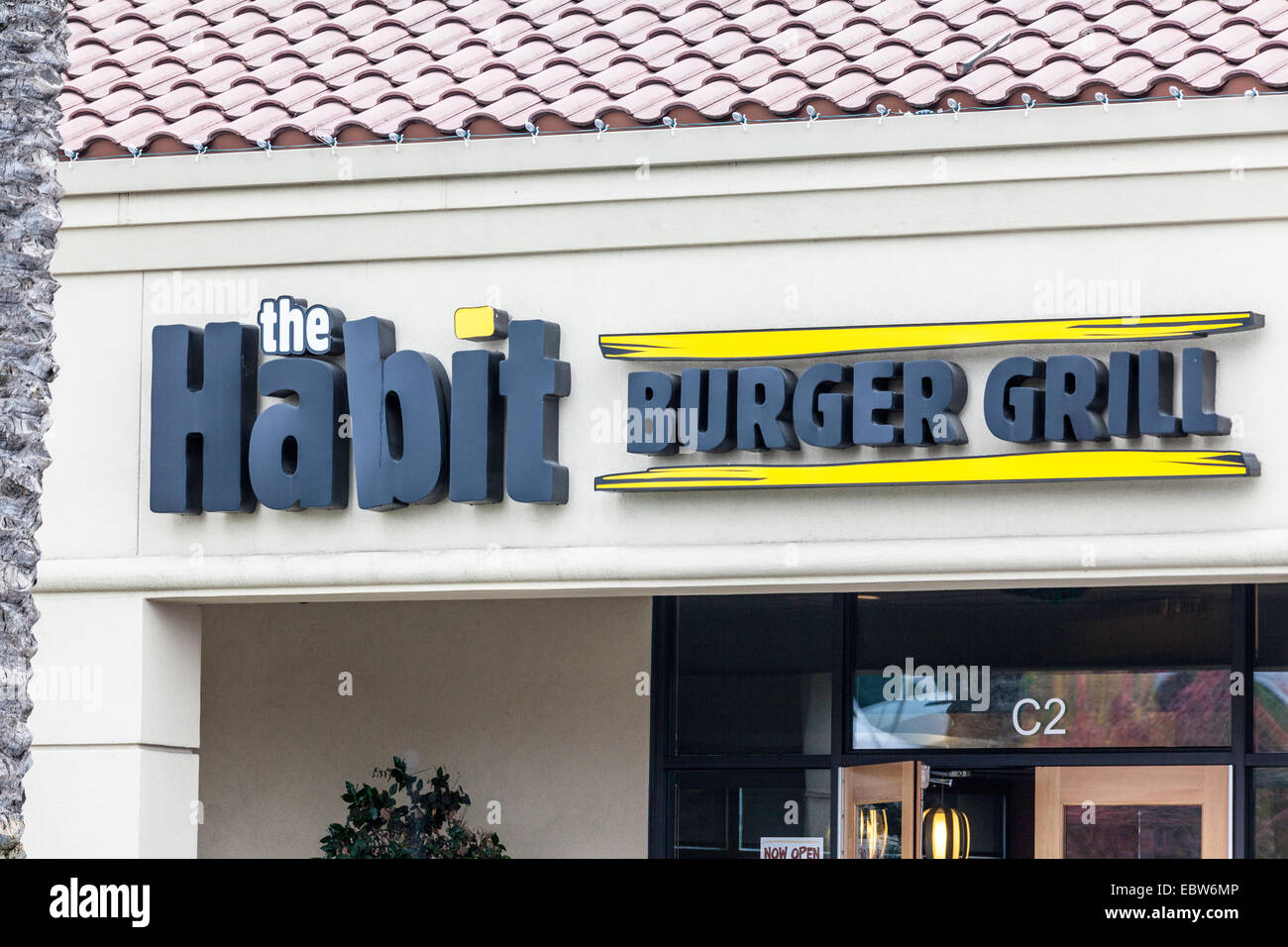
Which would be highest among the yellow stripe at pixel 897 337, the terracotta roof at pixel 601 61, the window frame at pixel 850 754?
the terracotta roof at pixel 601 61

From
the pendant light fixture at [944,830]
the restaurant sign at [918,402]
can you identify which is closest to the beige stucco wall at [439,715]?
the pendant light fixture at [944,830]

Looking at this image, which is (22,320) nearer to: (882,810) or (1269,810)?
(882,810)

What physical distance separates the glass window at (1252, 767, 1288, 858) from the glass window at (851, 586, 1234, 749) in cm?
34

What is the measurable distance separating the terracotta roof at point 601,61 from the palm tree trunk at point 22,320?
2.25 meters

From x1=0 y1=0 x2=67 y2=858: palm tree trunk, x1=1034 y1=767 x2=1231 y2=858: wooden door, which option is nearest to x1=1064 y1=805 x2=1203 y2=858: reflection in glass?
x1=1034 y1=767 x2=1231 y2=858: wooden door

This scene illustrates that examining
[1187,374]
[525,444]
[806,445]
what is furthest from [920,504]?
[525,444]

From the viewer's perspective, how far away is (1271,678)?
11.0m

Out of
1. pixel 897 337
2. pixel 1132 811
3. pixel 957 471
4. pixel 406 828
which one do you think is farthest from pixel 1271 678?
pixel 406 828

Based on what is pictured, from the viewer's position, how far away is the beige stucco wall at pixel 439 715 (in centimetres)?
1193

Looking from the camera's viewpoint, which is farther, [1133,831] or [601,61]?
[1133,831]

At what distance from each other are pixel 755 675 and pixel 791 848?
115cm

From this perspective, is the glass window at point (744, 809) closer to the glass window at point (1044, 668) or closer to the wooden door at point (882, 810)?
the wooden door at point (882, 810)

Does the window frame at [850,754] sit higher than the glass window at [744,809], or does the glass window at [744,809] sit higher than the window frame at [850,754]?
the window frame at [850,754]

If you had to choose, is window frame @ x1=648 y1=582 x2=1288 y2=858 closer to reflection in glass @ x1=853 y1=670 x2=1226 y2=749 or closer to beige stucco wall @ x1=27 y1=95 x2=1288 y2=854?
reflection in glass @ x1=853 y1=670 x2=1226 y2=749
